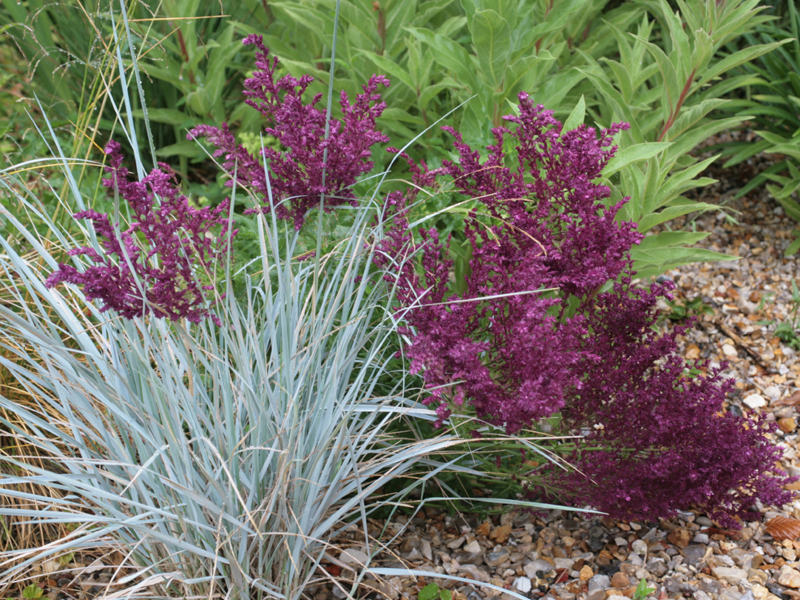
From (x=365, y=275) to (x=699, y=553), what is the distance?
1.23m

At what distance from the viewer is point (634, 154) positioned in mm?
2047

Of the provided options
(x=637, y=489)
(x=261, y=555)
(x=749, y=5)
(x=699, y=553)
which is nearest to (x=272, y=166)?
(x=261, y=555)

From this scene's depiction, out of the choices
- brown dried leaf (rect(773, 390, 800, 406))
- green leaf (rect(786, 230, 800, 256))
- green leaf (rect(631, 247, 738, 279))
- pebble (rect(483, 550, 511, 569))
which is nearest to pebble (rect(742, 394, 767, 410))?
brown dried leaf (rect(773, 390, 800, 406))

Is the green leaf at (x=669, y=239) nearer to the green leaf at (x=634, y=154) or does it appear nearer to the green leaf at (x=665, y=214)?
the green leaf at (x=665, y=214)

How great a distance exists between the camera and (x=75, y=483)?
4.93 ft

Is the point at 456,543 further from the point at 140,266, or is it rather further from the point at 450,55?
the point at 450,55

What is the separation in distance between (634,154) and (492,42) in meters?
0.64

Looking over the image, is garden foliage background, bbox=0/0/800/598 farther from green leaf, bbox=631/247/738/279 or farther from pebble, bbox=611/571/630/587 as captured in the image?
pebble, bbox=611/571/630/587

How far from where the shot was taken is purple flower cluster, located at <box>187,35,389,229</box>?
1717 millimetres

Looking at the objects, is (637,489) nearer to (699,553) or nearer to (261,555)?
(699,553)

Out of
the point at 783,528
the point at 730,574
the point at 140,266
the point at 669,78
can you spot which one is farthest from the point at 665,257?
the point at 140,266

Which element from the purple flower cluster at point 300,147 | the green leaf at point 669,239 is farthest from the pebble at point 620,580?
the purple flower cluster at point 300,147

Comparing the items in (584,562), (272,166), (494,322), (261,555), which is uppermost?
(272,166)

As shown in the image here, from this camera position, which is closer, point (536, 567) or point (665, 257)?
point (536, 567)
